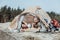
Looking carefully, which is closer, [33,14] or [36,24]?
[36,24]

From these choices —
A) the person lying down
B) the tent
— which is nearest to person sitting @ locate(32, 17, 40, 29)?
the person lying down

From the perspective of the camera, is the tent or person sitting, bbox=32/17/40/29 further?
the tent

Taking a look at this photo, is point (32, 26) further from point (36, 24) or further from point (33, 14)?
point (33, 14)

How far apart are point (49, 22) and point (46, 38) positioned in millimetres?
2830

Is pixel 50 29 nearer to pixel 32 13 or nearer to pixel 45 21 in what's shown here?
pixel 45 21

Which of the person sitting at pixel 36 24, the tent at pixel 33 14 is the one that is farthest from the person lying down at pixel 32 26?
the tent at pixel 33 14

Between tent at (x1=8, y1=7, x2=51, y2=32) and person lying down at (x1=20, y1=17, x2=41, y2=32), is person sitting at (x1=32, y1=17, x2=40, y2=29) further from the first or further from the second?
tent at (x1=8, y1=7, x2=51, y2=32)

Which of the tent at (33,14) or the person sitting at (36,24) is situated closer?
the person sitting at (36,24)

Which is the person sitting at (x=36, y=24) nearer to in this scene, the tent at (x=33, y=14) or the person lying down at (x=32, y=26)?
the person lying down at (x=32, y=26)

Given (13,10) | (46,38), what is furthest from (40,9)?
(13,10)

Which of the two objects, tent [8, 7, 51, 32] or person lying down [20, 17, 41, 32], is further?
tent [8, 7, 51, 32]

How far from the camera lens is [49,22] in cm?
1595

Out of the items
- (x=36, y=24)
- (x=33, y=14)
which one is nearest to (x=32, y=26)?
(x=36, y=24)

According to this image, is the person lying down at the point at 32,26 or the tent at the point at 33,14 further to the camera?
the tent at the point at 33,14
